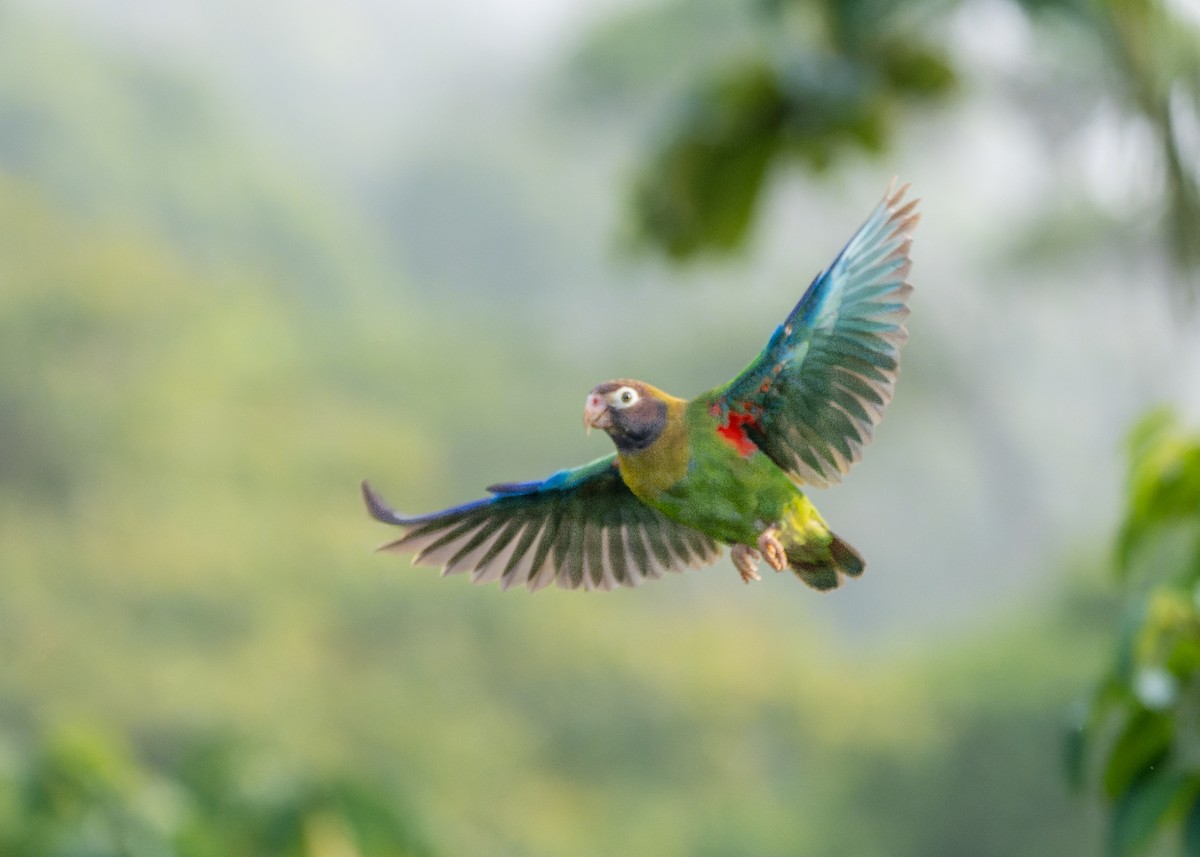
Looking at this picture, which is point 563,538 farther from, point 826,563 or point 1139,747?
point 1139,747

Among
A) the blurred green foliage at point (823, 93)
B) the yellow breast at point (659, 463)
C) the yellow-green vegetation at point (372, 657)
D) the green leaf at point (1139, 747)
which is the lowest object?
the yellow breast at point (659, 463)

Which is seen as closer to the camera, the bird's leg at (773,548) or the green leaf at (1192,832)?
the bird's leg at (773,548)

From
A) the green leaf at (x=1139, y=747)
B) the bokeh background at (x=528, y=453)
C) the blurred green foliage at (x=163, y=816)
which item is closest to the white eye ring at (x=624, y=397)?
the green leaf at (x=1139, y=747)

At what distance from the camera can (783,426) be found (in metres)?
0.48

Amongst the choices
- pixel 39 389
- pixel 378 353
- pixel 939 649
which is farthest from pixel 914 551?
pixel 39 389

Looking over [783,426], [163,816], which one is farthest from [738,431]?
[163,816]

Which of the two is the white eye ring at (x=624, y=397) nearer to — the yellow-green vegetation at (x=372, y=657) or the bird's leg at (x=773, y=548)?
the bird's leg at (x=773, y=548)

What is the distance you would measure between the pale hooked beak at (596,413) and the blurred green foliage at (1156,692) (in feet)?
2.72

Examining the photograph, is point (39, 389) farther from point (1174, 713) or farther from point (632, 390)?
point (632, 390)

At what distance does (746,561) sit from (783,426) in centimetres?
6

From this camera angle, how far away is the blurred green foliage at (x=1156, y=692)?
1.15m

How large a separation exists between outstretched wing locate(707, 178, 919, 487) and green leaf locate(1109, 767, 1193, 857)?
2.62ft

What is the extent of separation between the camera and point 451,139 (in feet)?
31.3

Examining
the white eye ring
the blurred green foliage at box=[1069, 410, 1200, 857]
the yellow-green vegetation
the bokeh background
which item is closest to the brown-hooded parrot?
the white eye ring
